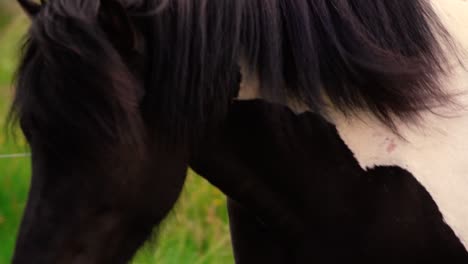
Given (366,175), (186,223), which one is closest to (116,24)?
(366,175)

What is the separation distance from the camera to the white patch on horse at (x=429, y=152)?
6.29 feet

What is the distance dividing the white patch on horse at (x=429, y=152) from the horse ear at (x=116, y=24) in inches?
17.7

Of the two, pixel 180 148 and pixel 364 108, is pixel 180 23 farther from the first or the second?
pixel 364 108

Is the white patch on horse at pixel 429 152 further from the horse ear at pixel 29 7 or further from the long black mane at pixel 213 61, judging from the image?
the horse ear at pixel 29 7

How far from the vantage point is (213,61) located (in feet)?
5.90

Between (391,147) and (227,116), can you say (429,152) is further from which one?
(227,116)

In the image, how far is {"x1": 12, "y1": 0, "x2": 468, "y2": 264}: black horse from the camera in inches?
68.4

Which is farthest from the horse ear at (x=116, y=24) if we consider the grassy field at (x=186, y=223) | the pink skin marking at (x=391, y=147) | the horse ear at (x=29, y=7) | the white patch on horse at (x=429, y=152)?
the grassy field at (x=186, y=223)

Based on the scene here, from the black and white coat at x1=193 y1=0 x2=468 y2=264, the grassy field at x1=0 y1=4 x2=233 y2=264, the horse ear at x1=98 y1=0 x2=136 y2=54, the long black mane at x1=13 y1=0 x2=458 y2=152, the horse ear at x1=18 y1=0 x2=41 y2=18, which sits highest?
the horse ear at x1=98 y1=0 x2=136 y2=54

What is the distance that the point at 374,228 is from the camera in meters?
1.92

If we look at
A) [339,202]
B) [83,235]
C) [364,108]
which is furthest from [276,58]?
[83,235]

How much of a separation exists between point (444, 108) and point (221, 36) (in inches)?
19.1

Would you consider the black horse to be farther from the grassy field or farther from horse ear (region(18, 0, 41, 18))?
the grassy field

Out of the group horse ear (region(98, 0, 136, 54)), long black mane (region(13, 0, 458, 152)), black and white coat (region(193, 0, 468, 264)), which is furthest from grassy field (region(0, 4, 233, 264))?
horse ear (region(98, 0, 136, 54))
